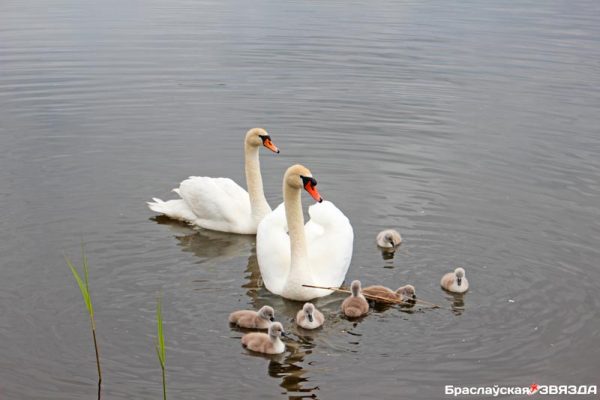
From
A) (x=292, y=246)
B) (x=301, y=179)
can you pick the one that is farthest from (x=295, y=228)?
(x=301, y=179)

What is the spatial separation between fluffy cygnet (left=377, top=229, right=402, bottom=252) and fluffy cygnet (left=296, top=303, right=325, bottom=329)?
2114mm

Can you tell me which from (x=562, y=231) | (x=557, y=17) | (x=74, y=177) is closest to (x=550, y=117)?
(x=562, y=231)

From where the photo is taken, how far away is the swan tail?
1251cm

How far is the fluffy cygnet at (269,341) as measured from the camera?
8.55m

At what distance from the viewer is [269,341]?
8586mm

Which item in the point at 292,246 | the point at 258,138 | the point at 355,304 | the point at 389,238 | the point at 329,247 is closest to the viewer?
the point at 355,304

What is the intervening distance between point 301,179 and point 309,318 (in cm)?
167

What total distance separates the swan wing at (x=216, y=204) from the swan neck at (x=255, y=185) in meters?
0.16

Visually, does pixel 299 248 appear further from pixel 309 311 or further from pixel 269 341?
pixel 269 341

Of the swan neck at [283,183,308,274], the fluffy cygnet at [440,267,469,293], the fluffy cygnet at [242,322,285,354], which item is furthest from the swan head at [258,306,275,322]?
the fluffy cygnet at [440,267,469,293]

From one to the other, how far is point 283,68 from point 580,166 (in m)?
9.21

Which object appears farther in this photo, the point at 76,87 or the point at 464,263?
the point at 76,87

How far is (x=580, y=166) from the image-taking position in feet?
47.2

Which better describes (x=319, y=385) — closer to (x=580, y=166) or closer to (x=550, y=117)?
(x=580, y=166)
